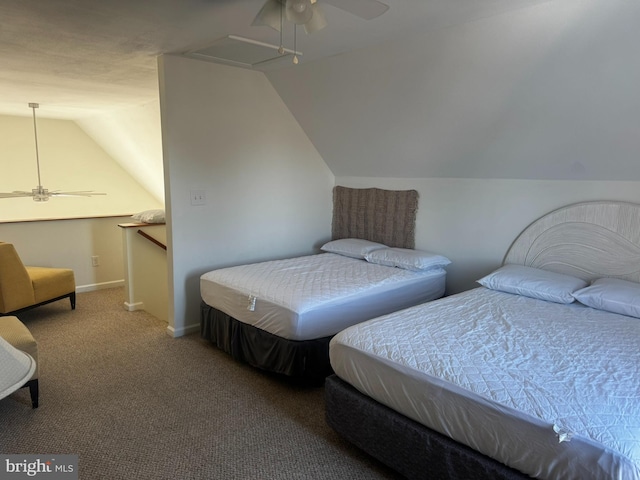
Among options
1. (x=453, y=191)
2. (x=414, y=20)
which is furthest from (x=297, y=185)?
(x=414, y=20)

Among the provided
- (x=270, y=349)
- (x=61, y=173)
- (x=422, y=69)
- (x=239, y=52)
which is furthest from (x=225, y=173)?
(x=61, y=173)

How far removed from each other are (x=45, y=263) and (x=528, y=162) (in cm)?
491

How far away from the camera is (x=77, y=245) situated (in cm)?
501

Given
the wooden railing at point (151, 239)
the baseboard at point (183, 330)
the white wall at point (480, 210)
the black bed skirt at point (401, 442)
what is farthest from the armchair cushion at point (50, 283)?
the white wall at point (480, 210)

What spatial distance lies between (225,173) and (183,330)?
1370 mm

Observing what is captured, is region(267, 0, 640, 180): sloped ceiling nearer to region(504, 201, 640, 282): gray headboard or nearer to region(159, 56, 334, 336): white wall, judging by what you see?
region(504, 201, 640, 282): gray headboard

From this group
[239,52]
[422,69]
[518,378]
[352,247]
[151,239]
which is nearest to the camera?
[518,378]

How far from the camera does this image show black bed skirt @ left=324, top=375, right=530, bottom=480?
A: 163 centimetres

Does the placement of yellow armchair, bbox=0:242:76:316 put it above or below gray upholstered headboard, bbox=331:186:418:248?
below

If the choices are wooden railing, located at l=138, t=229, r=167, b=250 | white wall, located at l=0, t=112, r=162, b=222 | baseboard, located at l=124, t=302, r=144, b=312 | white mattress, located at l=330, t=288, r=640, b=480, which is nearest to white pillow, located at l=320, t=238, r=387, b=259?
white mattress, located at l=330, t=288, r=640, b=480

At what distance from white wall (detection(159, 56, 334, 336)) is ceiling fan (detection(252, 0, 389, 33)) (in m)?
1.66

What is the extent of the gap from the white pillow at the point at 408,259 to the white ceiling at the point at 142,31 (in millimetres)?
1624

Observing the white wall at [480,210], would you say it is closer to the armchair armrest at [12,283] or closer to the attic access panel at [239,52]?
the attic access panel at [239,52]

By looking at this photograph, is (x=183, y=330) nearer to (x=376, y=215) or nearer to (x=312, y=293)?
(x=312, y=293)
